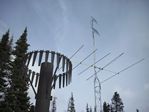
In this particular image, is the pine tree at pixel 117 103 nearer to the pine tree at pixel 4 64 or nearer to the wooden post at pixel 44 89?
the pine tree at pixel 4 64

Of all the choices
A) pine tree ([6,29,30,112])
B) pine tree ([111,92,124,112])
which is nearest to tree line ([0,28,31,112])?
pine tree ([6,29,30,112])

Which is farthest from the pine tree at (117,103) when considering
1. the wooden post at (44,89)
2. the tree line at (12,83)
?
the wooden post at (44,89)

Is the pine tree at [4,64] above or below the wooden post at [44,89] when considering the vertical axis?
above

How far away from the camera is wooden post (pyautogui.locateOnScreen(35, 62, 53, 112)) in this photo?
195 inches

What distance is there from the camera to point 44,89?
5152mm

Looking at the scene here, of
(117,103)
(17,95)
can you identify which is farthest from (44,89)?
(117,103)

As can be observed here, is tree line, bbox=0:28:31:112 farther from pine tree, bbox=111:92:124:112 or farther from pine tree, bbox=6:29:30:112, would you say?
pine tree, bbox=111:92:124:112

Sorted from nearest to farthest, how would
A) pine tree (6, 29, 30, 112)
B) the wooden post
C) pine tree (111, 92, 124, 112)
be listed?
the wooden post < pine tree (6, 29, 30, 112) < pine tree (111, 92, 124, 112)

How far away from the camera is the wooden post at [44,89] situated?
4.95 meters

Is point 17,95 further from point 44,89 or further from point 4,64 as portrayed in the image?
point 44,89

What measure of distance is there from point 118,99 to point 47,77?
219 ft

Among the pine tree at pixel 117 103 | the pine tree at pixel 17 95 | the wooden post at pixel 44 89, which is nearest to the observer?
the wooden post at pixel 44 89

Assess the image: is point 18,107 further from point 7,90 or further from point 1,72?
point 1,72

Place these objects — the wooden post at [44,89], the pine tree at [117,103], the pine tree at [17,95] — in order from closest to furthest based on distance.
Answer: the wooden post at [44,89]
the pine tree at [17,95]
the pine tree at [117,103]
